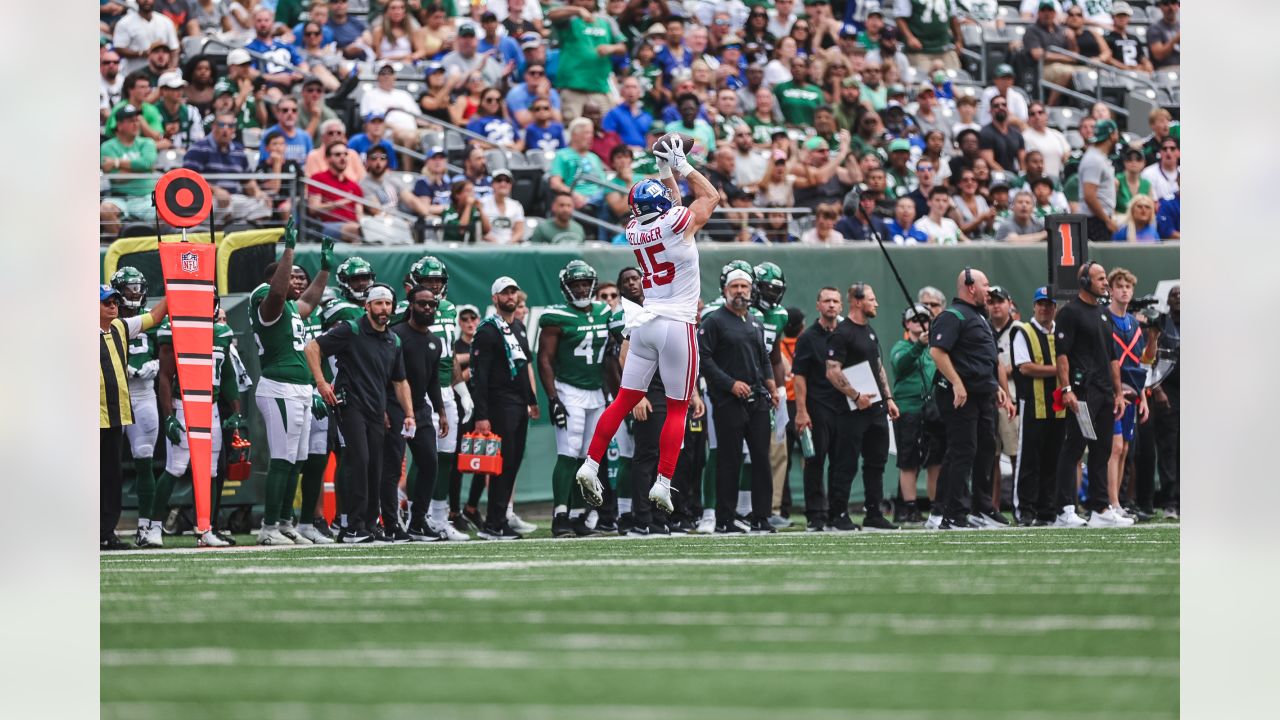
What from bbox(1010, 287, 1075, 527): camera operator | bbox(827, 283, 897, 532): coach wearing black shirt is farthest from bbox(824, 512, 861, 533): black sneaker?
bbox(1010, 287, 1075, 527): camera operator

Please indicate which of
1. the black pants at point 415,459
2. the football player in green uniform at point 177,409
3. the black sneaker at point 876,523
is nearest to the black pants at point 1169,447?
the black sneaker at point 876,523

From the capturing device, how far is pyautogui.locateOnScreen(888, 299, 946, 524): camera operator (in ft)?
47.9

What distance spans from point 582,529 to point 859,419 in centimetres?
221

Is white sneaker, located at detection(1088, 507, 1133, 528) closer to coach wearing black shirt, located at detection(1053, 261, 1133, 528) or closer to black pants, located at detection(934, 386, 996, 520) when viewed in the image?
coach wearing black shirt, located at detection(1053, 261, 1133, 528)

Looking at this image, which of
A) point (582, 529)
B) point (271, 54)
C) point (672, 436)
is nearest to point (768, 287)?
point (582, 529)

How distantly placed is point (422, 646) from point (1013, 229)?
1290 cm

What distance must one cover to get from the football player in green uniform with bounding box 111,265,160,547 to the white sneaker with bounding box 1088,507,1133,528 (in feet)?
21.9

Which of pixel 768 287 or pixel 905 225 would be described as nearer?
pixel 768 287

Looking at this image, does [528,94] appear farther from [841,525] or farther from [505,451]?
[841,525]

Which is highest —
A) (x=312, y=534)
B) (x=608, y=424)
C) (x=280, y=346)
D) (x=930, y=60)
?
(x=930, y=60)

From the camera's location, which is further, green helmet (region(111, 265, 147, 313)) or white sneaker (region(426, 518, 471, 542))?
white sneaker (region(426, 518, 471, 542))

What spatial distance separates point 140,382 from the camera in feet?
40.4
